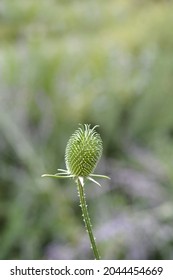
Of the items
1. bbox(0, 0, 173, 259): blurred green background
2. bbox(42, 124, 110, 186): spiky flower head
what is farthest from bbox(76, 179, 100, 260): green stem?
bbox(0, 0, 173, 259): blurred green background

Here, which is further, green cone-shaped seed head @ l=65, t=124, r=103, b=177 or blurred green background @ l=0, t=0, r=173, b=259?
blurred green background @ l=0, t=0, r=173, b=259

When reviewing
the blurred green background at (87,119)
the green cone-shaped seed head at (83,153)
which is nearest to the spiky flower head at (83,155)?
the green cone-shaped seed head at (83,153)

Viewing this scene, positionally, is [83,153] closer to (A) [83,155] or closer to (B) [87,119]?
(A) [83,155]

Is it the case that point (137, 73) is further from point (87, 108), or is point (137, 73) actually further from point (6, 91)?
point (6, 91)

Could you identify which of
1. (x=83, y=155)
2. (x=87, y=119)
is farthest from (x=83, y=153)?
(x=87, y=119)

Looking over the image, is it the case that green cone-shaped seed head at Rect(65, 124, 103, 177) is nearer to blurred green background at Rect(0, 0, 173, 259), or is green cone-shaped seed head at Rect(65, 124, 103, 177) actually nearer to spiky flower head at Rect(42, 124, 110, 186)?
spiky flower head at Rect(42, 124, 110, 186)

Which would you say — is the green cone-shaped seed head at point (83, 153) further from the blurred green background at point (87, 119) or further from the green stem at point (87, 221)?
the blurred green background at point (87, 119)

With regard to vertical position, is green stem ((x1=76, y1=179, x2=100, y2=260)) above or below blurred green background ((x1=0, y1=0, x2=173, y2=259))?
below
